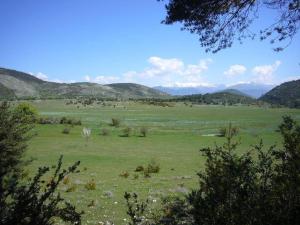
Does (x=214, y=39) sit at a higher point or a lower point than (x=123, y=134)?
higher

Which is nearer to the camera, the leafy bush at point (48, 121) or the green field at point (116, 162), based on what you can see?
the green field at point (116, 162)

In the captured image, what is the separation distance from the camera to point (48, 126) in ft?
230

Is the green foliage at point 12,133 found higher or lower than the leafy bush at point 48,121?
higher

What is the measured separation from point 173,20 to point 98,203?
9.65m

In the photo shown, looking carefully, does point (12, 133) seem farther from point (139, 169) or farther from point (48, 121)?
point (48, 121)

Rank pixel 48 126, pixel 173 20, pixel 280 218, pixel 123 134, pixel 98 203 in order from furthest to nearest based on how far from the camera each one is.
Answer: pixel 48 126 → pixel 123 134 → pixel 98 203 → pixel 173 20 → pixel 280 218

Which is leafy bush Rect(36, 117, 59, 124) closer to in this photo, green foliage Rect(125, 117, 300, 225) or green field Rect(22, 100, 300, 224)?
green field Rect(22, 100, 300, 224)

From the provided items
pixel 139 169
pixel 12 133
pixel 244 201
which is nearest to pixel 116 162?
pixel 139 169

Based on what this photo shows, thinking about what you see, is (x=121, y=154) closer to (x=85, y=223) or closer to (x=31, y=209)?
(x=85, y=223)

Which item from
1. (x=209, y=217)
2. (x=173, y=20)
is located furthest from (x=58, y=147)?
(x=209, y=217)

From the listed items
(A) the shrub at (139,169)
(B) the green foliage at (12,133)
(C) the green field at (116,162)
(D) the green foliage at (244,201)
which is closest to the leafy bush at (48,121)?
(C) the green field at (116,162)

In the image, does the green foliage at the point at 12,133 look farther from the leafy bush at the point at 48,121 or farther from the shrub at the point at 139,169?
the leafy bush at the point at 48,121

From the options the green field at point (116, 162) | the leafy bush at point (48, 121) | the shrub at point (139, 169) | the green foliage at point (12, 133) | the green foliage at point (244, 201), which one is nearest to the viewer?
the green foliage at point (244, 201)

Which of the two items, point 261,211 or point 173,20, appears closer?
point 261,211
